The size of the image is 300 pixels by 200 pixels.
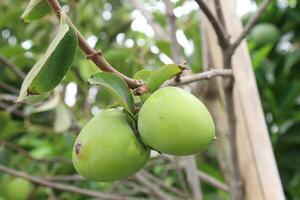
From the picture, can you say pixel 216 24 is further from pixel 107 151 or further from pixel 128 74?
pixel 128 74

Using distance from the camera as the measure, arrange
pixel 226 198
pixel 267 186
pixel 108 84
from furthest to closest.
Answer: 1. pixel 226 198
2. pixel 267 186
3. pixel 108 84

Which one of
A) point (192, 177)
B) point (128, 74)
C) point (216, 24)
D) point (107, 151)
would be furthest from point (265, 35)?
point (107, 151)

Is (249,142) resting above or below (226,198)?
above

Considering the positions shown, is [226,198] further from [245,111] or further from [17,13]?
[17,13]

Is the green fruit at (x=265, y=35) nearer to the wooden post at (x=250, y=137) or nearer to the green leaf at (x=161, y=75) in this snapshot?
the wooden post at (x=250, y=137)

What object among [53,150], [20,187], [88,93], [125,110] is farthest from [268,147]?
[53,150]

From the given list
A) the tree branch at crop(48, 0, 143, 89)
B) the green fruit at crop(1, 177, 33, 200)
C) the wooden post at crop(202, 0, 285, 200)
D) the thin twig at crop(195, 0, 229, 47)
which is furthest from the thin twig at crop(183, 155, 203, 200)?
the green fruit at crop(1, 177, 33, 200)

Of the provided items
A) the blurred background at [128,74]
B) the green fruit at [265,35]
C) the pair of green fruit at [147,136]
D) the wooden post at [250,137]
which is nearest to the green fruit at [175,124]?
the pair of green fruit at [147,136]
